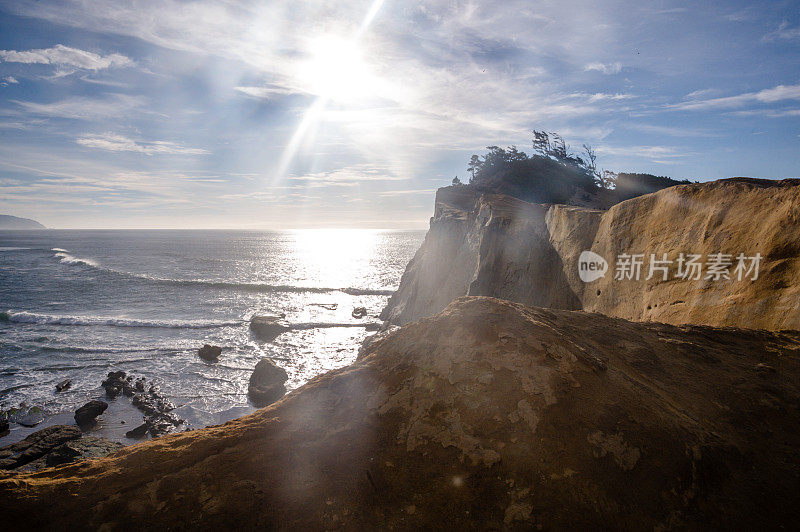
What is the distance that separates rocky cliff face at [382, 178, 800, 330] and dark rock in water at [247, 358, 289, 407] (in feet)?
34.5

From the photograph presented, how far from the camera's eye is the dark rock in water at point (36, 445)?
11.8m

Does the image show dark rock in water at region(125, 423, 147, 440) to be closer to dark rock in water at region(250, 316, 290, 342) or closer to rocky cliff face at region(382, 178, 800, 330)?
dark rock in water at region(250, 316, 290, 342)

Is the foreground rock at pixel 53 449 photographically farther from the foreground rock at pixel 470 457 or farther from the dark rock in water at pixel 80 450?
the foreground rock at pixel 470 457

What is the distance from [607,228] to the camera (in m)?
14.4

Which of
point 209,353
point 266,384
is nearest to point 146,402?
point 266,384

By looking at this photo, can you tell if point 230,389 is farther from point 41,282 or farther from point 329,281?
point 41,282

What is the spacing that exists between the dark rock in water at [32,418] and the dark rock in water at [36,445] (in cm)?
180

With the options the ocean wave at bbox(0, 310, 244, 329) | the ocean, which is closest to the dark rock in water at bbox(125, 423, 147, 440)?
the ocean

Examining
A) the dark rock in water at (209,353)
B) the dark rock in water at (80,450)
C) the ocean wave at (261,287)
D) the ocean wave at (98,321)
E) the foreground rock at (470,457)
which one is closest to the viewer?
the foreground rock at (470,457)

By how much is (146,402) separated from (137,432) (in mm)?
2397

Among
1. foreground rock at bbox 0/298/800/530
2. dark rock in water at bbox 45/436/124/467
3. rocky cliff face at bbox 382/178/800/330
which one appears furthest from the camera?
dark rock in water at bbox 45/436/124/467

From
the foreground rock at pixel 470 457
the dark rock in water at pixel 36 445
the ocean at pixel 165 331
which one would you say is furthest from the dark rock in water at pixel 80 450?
the foreground rock at pixel 470 457

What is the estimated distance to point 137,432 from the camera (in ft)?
46.4

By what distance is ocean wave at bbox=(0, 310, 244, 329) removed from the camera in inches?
1087
